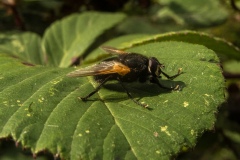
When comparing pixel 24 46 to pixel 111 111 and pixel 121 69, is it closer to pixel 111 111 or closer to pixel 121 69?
pixel 121 69

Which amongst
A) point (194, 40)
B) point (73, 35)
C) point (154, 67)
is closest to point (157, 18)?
point (73, 35)

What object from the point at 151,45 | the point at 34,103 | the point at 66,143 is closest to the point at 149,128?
the point at 66,143

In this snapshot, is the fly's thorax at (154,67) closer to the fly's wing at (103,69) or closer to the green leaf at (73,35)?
the fly's wing at (103,69)

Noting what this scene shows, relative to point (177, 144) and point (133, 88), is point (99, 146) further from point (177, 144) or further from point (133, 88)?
point (133, 88)

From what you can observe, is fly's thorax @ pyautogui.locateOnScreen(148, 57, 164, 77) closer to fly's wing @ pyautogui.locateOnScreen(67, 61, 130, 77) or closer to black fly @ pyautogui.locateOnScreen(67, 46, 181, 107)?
black fly @ pyautogui.locateOnScreen(67, 46, 181, 107)

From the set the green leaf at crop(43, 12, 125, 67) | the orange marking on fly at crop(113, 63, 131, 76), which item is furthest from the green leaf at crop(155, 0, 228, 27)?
the orange marking on fly at crop(113, 63, 131, 76)

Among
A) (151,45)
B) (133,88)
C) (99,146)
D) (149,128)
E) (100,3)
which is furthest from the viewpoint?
(100,3)
